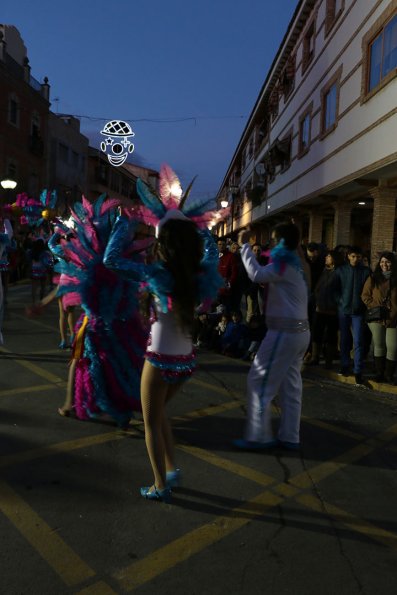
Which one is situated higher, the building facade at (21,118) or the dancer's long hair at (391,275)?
the building facade at (21,118)

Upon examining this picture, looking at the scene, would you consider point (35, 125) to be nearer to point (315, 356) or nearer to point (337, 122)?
point (337, 122)

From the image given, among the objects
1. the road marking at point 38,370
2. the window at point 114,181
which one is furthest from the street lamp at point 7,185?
the window at point 114,181

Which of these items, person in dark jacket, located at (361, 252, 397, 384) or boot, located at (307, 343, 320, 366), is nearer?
person in dark jacket, located at (361, 252, 397, 384)

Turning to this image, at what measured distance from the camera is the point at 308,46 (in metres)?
16.0

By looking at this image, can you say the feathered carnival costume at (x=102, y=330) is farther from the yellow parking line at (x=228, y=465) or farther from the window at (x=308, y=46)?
the window at (x=308, y=46)

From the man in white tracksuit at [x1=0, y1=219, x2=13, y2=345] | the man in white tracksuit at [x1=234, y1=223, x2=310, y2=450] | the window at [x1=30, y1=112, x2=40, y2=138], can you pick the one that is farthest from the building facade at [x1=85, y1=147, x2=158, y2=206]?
the man in white tracksuit at [x1=234, y1=223, x2=310, y2=450]

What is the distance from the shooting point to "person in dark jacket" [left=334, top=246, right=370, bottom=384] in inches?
247

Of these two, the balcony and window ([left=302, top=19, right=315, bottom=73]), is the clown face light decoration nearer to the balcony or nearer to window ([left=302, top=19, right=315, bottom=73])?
window ([left=302, top=19, right=315, bottom=73])

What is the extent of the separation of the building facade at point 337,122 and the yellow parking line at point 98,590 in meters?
8.53

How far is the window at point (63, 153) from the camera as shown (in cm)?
3325

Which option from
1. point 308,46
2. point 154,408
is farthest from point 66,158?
point 154,408

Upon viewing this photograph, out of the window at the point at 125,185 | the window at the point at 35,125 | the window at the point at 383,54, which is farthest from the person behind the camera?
the window at the point at 125,185

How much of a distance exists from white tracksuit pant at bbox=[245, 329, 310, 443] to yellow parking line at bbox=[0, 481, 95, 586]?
1802 millimetres

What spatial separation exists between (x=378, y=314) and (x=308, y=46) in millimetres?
13287
